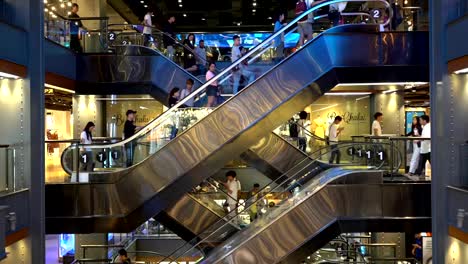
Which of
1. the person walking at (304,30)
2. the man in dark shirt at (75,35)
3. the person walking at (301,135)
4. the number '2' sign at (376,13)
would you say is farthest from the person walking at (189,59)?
the number '2' sign at (376,13)

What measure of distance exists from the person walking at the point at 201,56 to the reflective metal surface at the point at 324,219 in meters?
6.05

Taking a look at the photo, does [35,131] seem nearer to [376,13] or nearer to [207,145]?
[207,145]

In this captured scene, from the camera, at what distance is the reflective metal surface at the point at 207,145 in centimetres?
1149

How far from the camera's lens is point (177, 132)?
Result: 11.7m

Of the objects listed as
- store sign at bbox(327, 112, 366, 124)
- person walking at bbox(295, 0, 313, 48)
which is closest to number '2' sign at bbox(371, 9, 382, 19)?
person walking at bbox(295, 0, 313, 48)

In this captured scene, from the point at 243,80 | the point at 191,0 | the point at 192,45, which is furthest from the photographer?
the point at 191,0

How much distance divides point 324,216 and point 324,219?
56 mm

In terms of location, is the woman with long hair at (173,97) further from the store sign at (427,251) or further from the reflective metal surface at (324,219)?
the store sign at (427,251)

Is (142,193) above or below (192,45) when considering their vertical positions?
below

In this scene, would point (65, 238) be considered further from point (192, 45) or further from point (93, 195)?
point (93, 195)

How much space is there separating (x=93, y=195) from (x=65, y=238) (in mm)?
9215

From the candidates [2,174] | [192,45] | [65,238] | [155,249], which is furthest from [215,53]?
[2,174]

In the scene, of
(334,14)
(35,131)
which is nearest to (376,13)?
(334,14)

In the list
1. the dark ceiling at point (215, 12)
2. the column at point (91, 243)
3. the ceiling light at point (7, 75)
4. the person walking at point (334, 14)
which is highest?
the dark ceiling at point (215, 12)
